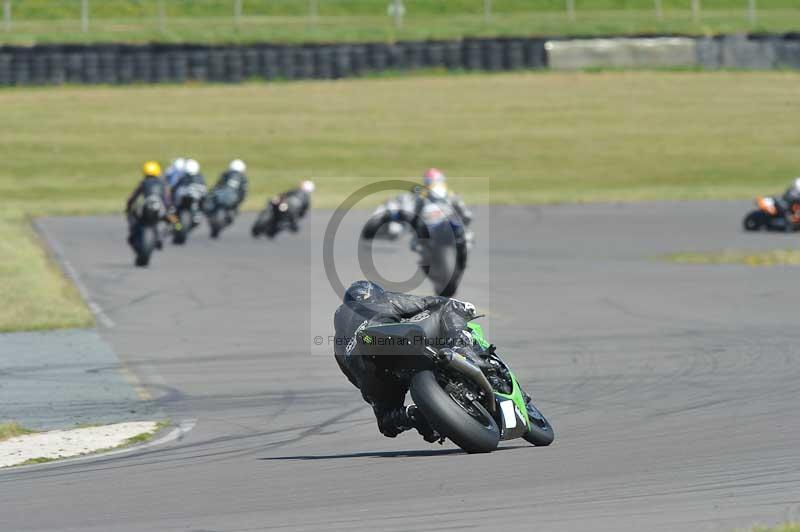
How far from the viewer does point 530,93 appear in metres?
39.8

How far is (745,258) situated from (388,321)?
14146 millimetres

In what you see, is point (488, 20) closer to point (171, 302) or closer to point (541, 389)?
point (171, 302)

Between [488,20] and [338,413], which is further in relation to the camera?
[488,20]

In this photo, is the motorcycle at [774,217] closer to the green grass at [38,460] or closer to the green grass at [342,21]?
the green grass at [342,21]

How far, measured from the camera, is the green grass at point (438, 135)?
3438 cm

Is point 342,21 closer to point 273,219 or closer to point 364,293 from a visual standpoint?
point 273,219

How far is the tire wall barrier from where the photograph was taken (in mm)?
37031

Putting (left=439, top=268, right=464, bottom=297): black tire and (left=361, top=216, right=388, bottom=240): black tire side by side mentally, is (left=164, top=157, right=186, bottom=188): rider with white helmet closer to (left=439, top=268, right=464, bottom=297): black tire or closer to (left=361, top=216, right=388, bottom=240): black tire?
(left=361, top=216, right=388, bottom=240): black tire

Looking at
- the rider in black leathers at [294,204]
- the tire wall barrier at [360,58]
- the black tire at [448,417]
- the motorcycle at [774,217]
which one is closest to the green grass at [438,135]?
the tire wall barrier at [360,58]

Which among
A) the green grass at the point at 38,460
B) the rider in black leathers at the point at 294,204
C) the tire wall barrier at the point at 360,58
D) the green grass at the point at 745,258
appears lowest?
the green grass at the point at 745,258

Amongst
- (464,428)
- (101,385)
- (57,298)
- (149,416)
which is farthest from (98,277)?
(464,428)

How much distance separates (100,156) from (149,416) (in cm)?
2621

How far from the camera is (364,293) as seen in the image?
846 centimetres

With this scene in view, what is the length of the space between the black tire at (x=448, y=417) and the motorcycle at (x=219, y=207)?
1665 cm
